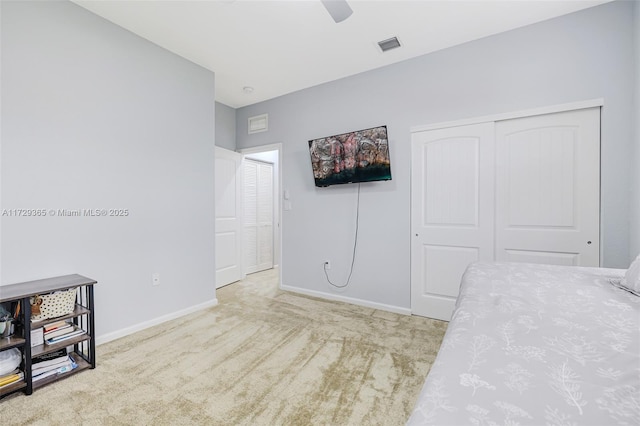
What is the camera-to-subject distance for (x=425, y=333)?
2533mm

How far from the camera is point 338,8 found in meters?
1.67

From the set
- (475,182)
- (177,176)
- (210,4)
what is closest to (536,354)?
(475,182)

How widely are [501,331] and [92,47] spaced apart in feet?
10.7

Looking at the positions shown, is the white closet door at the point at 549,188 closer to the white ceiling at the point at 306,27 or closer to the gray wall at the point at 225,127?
the white ceiling at the point at 306,27

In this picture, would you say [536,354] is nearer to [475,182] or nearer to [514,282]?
[514,282]

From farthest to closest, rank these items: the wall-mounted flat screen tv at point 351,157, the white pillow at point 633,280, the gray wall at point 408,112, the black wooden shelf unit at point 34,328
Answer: the wall-mounted flat screen tv at point 351,157, the gray wall at point 408,112, the black wooden shelf unit at point 34,328, the white pillow at point 633,280

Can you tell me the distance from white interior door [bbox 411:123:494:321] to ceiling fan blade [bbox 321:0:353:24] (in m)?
1.53

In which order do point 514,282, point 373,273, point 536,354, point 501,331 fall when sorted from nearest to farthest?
point 536,354, point 501,331, point 514,282, point 373,273

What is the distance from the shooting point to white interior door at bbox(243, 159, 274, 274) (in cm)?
476

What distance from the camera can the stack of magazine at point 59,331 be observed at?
6.12ft

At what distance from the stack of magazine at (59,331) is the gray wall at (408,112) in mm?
2276

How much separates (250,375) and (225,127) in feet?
11.1

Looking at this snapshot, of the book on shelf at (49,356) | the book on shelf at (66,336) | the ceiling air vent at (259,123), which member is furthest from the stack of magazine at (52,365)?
the ceiling air vent at (259,123)

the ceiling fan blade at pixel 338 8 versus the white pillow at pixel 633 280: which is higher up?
the ceiling fan blade at pixel 338 8
